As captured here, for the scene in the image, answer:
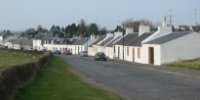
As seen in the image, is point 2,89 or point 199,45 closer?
point 2,89

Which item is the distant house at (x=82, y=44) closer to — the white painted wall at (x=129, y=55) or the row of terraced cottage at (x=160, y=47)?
the row of terraced cottage at (x=160, y=47)

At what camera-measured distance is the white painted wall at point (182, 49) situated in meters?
57.5

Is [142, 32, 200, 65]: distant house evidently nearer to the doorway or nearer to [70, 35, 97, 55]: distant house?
the doorway

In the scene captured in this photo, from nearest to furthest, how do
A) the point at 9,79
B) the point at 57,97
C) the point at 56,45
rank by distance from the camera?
the point at 9,79 → the point at 57,97 → the point at 56,45

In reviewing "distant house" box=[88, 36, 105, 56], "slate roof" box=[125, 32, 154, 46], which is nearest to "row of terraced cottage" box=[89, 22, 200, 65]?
"slate roof" box=[125, 32, 154, 46]

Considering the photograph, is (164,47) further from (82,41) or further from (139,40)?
(82,41)

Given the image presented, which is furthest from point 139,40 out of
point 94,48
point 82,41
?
point 82,41

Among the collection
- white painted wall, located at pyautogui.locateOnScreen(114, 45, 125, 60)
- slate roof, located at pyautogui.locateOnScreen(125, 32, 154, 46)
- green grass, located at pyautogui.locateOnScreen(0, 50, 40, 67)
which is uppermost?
slate roof, located at pyautogui.locateOnScreen(125, 32, 154, 46)

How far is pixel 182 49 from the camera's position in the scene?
58.1 m

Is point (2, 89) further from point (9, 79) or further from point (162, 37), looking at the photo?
point (162, 37)

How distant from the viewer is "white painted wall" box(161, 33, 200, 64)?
57.5 m

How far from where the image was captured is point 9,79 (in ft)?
54.2

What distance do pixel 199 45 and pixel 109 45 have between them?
1586 inches

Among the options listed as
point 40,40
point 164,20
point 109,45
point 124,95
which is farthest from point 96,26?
point 124,95
